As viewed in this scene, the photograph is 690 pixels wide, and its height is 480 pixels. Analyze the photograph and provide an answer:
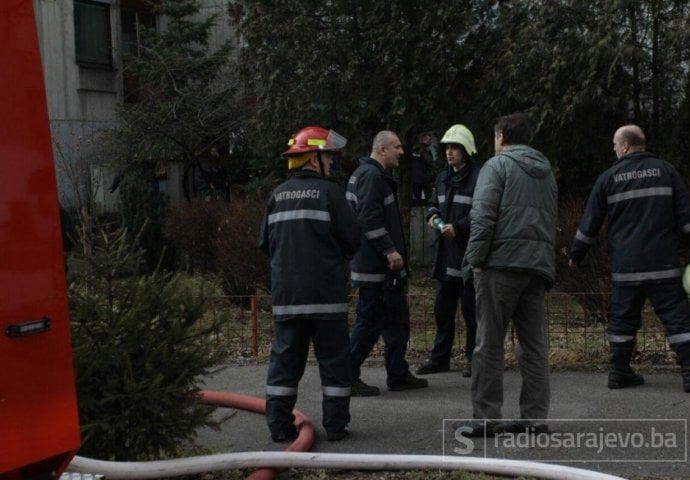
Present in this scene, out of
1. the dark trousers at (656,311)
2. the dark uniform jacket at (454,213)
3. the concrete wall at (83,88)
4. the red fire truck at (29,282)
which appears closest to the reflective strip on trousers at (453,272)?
the dark uniform jacket at (454,213)

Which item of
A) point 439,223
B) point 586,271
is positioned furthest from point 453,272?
point 586,271

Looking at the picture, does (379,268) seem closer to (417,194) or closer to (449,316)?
(449,316)

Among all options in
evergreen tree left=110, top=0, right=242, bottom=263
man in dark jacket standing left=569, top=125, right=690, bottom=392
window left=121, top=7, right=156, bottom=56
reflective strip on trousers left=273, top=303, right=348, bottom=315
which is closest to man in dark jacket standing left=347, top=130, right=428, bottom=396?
reflective strip on trousers left=273, top=303, right=348, bottom=315

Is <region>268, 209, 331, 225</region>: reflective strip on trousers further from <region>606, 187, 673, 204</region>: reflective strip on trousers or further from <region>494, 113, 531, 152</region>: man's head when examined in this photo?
<region>606, 187, 673, 204</region>: reflective strip on trousers

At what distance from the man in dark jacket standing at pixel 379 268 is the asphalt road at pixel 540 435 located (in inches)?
11.1

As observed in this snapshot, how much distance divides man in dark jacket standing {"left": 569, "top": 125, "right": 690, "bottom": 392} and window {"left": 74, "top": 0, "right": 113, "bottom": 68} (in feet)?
55.7

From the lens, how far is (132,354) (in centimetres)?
430

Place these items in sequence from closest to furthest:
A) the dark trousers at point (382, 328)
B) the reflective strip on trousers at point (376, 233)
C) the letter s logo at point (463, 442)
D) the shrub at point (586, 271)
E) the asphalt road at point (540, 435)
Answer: the asphalt road at point (540, 435) < the letter s logo at point (463, 442) < the reflective strip on trousers at point (376, 233) < the dark trousers at point (382, 328) < the shrub at point (586, 271)

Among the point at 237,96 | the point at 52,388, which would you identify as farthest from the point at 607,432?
the point at 237,96

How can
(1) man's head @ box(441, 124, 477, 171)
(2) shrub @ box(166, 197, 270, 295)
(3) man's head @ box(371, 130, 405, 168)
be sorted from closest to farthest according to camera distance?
(3) man's head @ box(371, 130, 405, 168) → (1) man's head @ box(441, 124, 477, 171) → (2) shrub @ box(166, 197, 270, 295)

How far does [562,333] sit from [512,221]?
10.9 feet

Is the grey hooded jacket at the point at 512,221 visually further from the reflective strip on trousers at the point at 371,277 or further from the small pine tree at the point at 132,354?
the small pine tree at the point at 132,354

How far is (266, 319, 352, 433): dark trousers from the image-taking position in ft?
17.2

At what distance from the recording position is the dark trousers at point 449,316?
22.7 ft
